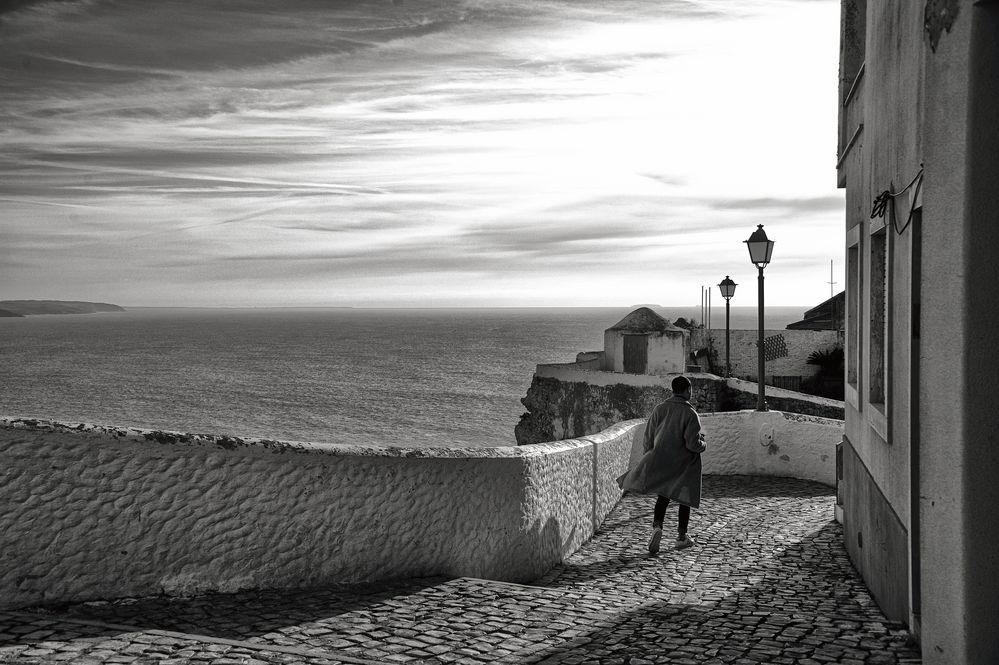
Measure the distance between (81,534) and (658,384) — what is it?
20306 millimetres

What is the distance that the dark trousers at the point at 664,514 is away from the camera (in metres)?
7.98

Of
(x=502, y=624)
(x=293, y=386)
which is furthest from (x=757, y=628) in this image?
(x=293, y=386)

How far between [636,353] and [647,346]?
15.1 inches

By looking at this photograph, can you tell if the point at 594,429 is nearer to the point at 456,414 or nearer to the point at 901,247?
the point at 901,247

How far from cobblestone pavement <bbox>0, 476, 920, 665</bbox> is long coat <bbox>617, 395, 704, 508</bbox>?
988 millimetres

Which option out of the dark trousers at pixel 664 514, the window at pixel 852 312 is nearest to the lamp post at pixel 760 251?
the window at pixel 852 312

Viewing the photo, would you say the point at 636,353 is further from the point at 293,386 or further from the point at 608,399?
the point at 293,386

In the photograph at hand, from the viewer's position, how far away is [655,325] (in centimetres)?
2470

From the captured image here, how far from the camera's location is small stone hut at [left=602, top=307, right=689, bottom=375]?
24.2 m

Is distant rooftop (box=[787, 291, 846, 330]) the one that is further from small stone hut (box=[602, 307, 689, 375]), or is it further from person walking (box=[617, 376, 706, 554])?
person walking (box=[617, 376, 706, 554])

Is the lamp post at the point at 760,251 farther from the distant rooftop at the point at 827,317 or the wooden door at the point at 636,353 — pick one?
the distant rooftop at the point at 827,317

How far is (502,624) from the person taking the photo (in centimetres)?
498

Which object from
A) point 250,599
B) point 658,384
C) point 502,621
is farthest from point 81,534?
point 658,384

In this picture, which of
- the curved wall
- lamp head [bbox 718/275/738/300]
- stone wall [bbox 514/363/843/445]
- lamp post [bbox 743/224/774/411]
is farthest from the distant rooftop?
the curved wall
